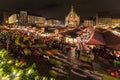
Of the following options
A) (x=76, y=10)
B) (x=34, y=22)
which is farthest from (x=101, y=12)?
(x=34, y=22)

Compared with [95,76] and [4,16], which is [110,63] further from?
[4,16]

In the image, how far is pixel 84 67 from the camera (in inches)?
342

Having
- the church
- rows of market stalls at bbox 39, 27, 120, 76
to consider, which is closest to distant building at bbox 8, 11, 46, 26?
the church

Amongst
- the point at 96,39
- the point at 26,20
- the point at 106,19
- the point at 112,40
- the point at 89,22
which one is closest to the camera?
→ the point at 96,39

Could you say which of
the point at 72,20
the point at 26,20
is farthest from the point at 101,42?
the point at 26,20

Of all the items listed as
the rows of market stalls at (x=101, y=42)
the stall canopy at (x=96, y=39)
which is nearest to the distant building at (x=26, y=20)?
the rows of market stalls at (x=101, y=42)

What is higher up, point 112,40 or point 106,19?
point 106,19

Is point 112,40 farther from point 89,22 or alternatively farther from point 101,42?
point 89,22

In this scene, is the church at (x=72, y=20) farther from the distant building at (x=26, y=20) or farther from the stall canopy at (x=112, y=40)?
the stall canopy at (x=112, y=40)

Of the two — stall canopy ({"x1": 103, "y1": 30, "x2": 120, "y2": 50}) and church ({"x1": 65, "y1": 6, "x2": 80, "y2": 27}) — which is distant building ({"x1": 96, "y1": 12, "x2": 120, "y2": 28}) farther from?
stall canopy ({"x1": 103, "y1": 30, "x2": 120, "y2": 50})

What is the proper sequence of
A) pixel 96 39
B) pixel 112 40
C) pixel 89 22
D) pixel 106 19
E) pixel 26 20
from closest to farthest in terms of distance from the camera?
pixel 96 39 < pixel 112 40 < pixel 106 19 < pixel 89 22 < pixel 26 20

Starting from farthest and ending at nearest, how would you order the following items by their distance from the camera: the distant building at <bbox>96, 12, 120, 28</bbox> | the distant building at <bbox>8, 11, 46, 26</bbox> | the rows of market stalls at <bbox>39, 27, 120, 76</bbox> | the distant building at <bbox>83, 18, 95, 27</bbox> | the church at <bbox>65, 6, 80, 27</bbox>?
the distant building at <bbox>8, 11, 46, 26</bbox> → the distant building at <bbox>83, 18, 95, 27</bbox> → the church at <bbox>65, 6, 80, 27</bbox> → the distant building at <bbox>96, 12, 120, 28</bbox> → the rows of market stalls at <bbox>39, 27, 120, 76</bbox>

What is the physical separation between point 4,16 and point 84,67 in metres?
13.3

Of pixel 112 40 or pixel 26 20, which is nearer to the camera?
pixel 112 40
